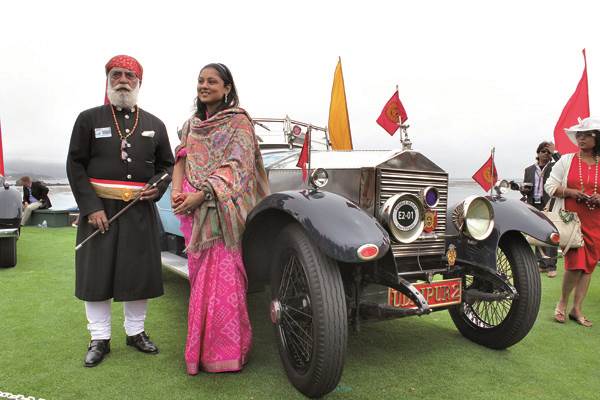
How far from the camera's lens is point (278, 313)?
98.6 inches

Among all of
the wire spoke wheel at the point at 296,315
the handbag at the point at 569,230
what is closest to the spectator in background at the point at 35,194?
the wire spoke wheel at the point at 296,315

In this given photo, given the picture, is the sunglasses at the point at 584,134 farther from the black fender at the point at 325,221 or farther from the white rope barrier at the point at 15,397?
the white rope barrier at the point at 15,397

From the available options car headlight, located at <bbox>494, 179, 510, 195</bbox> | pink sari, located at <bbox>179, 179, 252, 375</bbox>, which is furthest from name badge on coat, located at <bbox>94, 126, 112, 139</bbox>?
car headlight, located at <bbox>494, 179, 510, 195</bbox>

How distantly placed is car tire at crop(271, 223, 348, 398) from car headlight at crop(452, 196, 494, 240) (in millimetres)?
1057

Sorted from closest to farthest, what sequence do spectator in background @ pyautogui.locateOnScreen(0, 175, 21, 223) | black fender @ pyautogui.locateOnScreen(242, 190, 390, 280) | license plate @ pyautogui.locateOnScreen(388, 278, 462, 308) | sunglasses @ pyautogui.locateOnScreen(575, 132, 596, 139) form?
black fender @ pyautogui.locateOnScreen(242, 190, 390, 280)
license plate @ pyautogui.locateOnScreen(388, 278, 462, 308)
sunglasses @ pyautogui.locateOnScreen(575, 132, 596, 139)
spectator in background @ pyautogui.locateOnScreen(0, 175, 21, 223)

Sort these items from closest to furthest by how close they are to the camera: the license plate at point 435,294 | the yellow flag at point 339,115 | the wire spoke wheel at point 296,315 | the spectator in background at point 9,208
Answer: the wire spoke wheel at point 296,315
the license plate at point 435,294
the spectator in background at point 9,208
the yellow flag at point 339,115

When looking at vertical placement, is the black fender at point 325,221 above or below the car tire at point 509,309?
above

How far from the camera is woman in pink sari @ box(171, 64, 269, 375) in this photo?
2.50 meters

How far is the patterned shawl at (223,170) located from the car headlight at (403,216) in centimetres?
81

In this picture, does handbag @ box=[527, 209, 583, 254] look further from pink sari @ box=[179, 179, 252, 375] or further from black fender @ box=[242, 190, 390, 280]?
pink sari @ box=[179, 179, 252, 375]

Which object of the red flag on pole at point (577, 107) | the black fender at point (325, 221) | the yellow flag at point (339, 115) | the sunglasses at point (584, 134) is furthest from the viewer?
the yellow flag at point (339, 115)

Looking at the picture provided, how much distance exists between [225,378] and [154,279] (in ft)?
2.46

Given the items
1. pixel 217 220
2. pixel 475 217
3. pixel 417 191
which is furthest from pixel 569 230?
pixel 217 220

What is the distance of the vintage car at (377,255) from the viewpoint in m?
2.14
